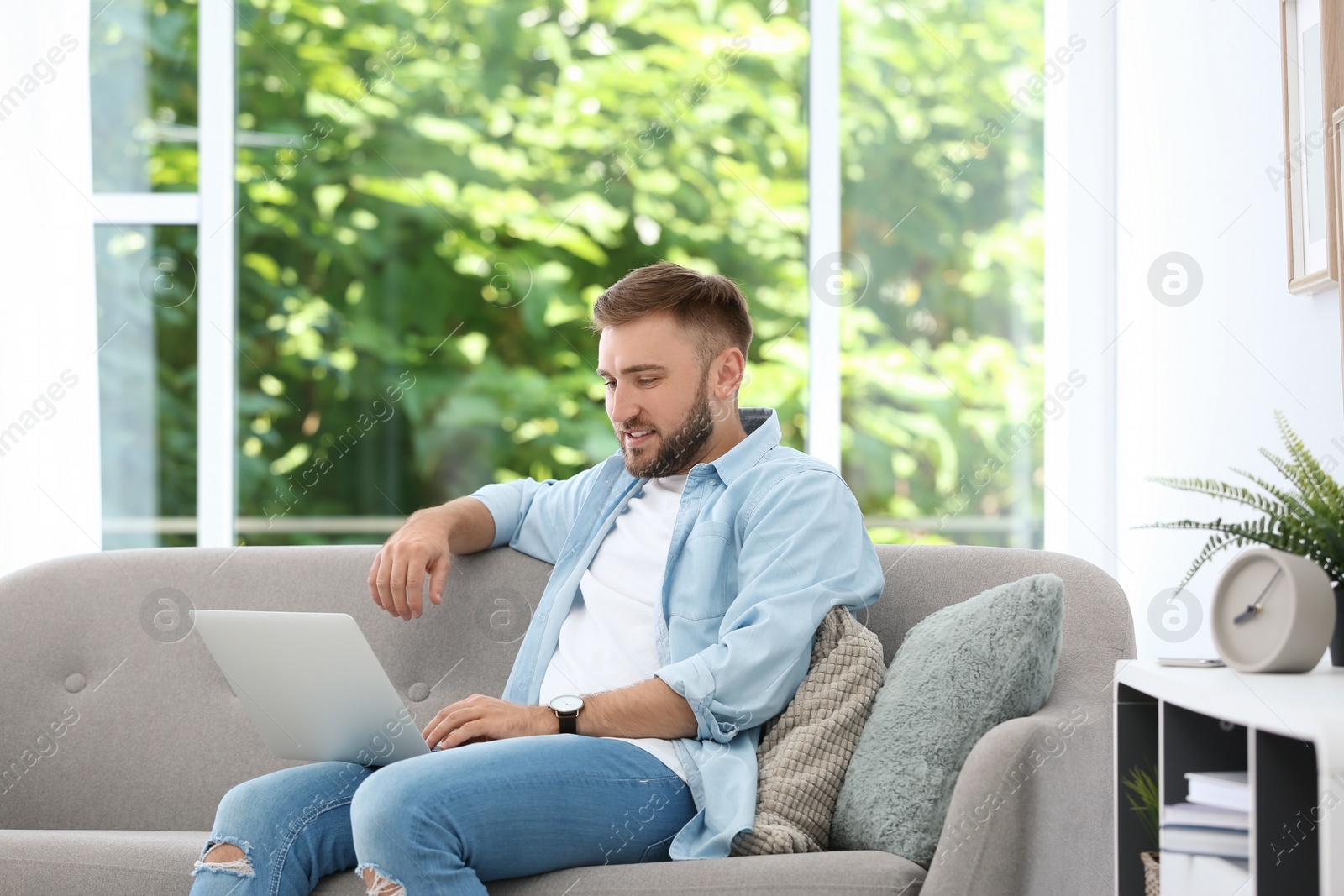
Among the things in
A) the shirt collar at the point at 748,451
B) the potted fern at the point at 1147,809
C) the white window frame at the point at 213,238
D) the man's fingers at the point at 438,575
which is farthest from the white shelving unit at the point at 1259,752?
the white window frame at the point at 213,238

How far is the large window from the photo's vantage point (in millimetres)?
2955

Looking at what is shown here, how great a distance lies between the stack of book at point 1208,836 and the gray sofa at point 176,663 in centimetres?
33

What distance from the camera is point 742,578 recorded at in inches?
62.5

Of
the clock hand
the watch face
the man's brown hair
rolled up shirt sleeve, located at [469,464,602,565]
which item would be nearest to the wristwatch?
the watch face

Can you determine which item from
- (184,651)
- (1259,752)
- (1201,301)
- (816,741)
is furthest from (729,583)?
(1201,301)

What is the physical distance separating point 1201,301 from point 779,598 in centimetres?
126

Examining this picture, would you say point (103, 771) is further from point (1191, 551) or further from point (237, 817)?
point (1191, 551)

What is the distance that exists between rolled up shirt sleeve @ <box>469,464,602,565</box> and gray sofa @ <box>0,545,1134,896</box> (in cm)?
3

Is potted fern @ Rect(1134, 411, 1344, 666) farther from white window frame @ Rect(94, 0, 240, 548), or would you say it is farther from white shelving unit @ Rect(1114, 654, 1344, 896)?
white window frame @ Rect(94, 0, 240, 548)

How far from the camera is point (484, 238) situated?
3.17 metres

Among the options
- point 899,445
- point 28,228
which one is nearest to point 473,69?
point 28,228

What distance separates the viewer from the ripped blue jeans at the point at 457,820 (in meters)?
1.25

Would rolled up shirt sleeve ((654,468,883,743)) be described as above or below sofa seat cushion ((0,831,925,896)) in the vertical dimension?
above

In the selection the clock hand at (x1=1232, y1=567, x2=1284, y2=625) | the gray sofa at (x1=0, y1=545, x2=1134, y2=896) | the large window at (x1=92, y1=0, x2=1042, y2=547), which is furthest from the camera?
the large window at (x1=92, y1=0, x2=1042, y2=547)
